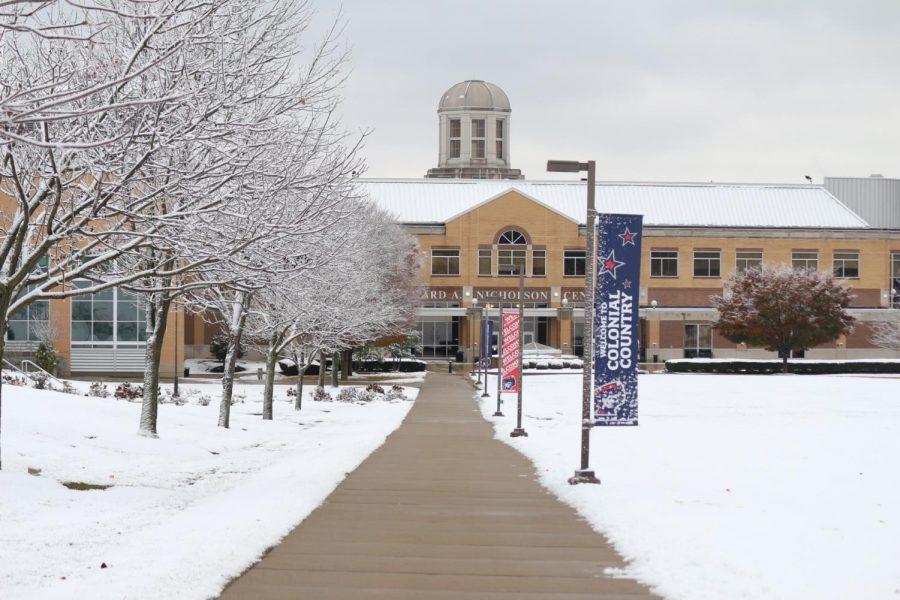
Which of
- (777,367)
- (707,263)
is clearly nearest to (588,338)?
(777,367)

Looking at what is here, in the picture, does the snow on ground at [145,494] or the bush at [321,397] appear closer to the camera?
the snow on ground at [145,494]

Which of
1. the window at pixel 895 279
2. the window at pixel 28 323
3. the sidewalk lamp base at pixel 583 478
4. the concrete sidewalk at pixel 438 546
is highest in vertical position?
the window at pixel 895 279

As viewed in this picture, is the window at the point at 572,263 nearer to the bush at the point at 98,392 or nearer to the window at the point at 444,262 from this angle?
the window at the point at 444,262

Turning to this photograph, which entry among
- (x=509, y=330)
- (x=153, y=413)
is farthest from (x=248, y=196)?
(x=509, y=330)

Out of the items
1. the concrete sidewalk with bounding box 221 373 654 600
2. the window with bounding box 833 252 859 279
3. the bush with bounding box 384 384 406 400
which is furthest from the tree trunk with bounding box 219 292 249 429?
the window with bounding box 833 252 859 279

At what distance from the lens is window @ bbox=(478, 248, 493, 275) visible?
8750 centimetres

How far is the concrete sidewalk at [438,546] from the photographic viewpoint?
8.56m

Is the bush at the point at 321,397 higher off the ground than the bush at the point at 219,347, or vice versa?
the bush at the point at 219,347

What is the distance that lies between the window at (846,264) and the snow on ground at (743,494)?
4998 cm

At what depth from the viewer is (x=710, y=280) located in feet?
291

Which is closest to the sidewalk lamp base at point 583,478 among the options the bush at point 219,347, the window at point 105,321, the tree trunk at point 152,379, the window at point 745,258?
the tree trunk at point 152,379

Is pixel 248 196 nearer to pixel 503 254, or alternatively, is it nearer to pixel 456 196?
pixel 503 254

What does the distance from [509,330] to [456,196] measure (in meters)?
56.9

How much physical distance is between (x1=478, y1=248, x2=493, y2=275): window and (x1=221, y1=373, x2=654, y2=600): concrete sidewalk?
69.8 m
